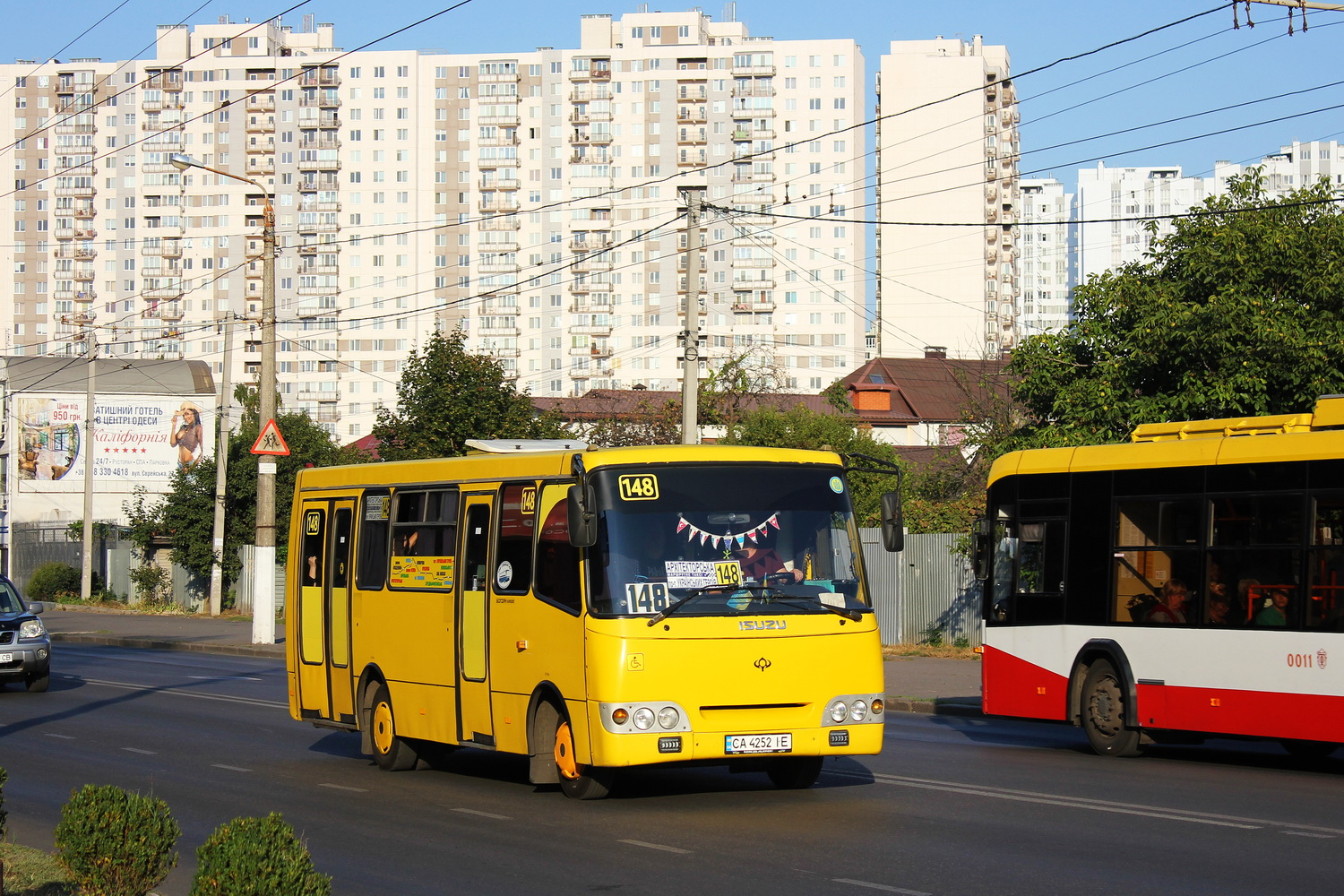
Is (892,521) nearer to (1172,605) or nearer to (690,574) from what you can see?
(690,574)

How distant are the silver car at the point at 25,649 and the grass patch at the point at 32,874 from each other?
1364cm

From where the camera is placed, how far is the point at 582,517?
35.6 feet

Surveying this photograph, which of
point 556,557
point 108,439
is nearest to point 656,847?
point 556,557

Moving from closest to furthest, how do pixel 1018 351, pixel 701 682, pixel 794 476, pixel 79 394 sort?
1. pixel 701 682
2. pixel 794 476
3. pixel 1018 351
4. pixel 79 394

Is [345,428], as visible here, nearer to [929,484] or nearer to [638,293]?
[638,293]

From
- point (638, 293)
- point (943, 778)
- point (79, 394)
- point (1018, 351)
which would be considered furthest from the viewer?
point (638, 293)

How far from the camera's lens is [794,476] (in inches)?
460

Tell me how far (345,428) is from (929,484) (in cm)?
9336

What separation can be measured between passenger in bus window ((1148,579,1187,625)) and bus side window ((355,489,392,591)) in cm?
716

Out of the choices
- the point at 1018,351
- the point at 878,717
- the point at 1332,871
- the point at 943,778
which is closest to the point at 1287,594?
the point at 943,778

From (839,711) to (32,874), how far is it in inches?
213

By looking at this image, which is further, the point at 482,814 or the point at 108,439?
the point at 108,439

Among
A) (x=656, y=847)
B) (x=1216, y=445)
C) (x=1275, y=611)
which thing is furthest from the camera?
(x=1216, y=445)

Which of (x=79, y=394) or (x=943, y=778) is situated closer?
(x=943, y=778)
